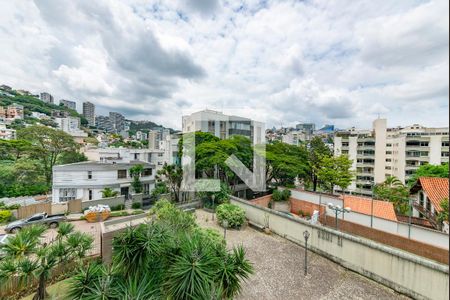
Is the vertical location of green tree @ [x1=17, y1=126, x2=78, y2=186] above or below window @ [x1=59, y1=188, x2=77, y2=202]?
above

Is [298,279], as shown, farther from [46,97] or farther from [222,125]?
[46,97]

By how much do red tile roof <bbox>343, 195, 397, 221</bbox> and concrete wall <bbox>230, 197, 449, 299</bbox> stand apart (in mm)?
4896

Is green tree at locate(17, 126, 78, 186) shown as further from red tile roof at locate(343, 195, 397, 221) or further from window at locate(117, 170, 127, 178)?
red tile roof at locate(343, 195, 397, 221)

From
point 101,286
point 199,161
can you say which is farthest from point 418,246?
point 199,161

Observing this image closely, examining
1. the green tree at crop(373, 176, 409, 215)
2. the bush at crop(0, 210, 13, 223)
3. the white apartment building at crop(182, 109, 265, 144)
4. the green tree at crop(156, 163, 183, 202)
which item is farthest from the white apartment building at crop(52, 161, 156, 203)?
the green tree at crop(373, 176, 409, 215)

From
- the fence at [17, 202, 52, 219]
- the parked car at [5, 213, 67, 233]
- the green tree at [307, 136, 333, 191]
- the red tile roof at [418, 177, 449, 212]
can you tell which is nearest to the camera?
the red tile roof at [418, 177, 449, 212]

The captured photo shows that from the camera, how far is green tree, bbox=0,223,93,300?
15.1ft

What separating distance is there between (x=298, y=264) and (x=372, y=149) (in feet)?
119

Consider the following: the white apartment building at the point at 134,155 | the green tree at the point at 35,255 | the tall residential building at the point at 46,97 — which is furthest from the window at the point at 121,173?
the tall residential building at the point at 46,97

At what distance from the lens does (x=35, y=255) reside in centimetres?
503

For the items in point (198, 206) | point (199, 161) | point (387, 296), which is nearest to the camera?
point (387, 296)

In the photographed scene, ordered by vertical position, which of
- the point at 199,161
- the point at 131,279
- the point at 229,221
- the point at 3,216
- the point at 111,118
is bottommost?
the point at 3,216

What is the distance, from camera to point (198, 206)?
15469 mm

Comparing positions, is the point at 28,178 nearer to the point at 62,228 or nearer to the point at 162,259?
the point at 62,228
